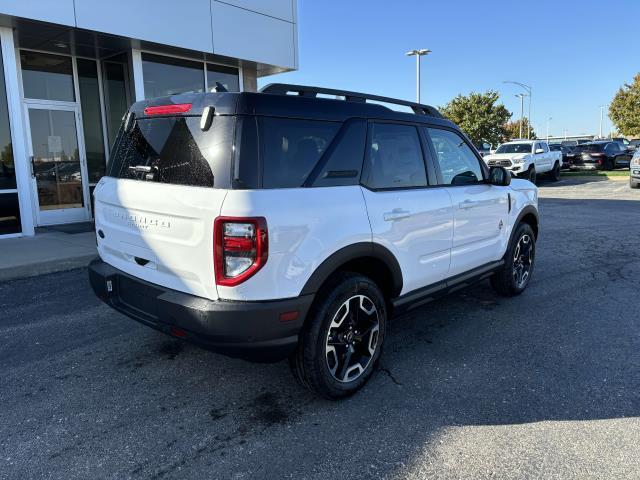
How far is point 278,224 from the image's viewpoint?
273 cm

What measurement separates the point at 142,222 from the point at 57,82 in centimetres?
888

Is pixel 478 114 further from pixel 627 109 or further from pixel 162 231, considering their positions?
pixel 162 231

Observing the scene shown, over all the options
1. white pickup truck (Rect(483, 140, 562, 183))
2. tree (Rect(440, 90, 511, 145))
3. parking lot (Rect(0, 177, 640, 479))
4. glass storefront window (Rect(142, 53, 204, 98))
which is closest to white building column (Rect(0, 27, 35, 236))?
glass storefront window (Rect(142, 53, 204, 98))

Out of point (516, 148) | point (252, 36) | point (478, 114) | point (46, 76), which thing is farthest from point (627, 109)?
point (46, 76)

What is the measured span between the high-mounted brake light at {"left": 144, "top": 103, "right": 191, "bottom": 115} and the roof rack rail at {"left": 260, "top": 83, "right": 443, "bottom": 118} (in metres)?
0.49

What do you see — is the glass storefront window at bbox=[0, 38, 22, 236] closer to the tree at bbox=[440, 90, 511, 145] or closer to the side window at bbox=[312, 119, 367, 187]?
the side window at bbox=[312, 119, 367, 187]

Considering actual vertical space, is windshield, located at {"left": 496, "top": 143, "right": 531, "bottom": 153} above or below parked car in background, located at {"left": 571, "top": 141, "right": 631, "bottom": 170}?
above

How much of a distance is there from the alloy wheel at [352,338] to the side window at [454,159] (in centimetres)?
→ 142

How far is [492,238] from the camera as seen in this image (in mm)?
4816

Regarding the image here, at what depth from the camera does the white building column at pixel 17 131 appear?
8.47m

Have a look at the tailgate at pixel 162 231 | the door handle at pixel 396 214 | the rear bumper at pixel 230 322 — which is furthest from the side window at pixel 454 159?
the tailgate at pixel 162 231

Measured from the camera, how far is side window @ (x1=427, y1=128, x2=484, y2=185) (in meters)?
4.21

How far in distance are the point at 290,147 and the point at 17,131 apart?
7711 millimetres

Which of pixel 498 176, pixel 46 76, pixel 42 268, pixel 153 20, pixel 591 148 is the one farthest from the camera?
pixel 591 148
